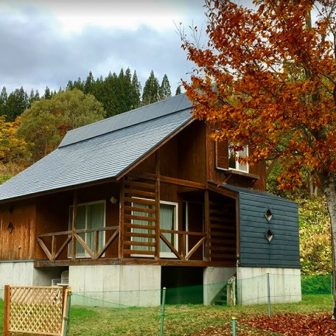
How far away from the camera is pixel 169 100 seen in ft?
66.5

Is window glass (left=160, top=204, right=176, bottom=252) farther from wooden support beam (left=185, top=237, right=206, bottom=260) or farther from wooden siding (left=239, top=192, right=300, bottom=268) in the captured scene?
wooden siding (left=239, top=192, right=300, bottom=268)

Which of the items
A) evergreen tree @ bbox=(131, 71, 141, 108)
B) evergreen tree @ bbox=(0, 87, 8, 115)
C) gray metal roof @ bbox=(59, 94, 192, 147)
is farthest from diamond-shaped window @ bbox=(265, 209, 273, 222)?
evergreen tree @ bbox=(0, 87, 8, 115)

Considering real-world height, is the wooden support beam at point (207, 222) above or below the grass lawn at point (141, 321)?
above

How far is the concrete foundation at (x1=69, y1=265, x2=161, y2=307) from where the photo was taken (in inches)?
598

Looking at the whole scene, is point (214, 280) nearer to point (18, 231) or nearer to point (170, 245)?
point (170, 245)

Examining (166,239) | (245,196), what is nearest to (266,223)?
(245,196)

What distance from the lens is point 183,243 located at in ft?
58.2

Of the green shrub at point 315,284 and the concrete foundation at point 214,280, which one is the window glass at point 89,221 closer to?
the concrete foundation at point 214,280

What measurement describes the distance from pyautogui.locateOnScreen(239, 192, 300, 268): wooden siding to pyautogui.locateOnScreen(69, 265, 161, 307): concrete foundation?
3243 mm

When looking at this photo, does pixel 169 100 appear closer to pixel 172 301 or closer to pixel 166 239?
pixel 166 239

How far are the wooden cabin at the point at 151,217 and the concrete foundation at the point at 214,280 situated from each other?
0.05 m

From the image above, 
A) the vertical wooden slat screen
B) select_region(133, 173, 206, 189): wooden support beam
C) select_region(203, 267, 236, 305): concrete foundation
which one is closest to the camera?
the vertical wooden slat screen

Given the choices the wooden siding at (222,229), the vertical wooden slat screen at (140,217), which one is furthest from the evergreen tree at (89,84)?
the vertical wooden slat screen at (140,217)

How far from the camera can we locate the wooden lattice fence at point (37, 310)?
367 inches
